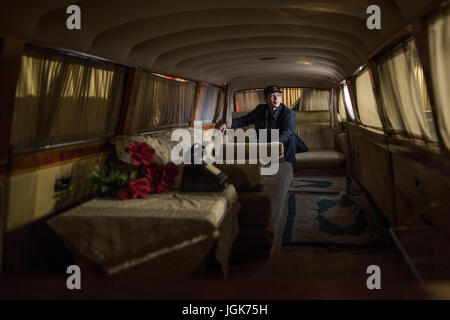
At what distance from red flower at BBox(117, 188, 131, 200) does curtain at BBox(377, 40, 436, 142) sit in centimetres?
223

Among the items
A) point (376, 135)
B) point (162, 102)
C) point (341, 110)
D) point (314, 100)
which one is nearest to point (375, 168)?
point (376, 135)

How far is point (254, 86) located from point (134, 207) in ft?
18.9

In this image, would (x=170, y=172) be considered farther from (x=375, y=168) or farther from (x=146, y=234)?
(x=375, y=168)

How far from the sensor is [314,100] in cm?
748

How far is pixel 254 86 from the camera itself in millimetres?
7387

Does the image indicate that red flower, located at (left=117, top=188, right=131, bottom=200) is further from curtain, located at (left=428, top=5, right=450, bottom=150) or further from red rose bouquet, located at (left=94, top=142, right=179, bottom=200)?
curtain, located at (left=428, top=5, right=450, bottom=150)

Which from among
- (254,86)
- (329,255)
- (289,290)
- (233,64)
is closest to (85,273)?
(289,290)

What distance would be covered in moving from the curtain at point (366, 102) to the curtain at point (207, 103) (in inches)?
103

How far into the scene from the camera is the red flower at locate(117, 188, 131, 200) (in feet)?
7.55

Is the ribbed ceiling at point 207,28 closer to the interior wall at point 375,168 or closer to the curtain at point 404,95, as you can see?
the curtain at point 404,95

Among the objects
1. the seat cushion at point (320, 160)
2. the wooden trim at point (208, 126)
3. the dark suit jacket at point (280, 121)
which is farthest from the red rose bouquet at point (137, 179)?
the seat cushion at point (320, 160)

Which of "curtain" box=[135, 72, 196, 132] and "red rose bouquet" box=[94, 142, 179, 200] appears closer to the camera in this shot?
"red rose bouquet" box=[94, 142, 179, 200]

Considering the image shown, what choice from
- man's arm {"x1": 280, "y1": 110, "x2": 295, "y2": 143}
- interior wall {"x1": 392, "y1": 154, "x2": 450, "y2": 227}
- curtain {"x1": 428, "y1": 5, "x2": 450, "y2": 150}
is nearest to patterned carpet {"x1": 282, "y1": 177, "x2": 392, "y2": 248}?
interior wall {"x1": 392, "y1": 154, "x2": 450, "y2": 227}

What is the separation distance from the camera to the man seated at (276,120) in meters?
5.65
